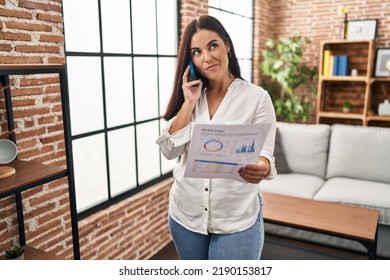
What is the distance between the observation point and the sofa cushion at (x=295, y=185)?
3.17 metres

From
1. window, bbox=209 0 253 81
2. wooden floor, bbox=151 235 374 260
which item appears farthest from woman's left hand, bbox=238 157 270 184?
window, bbox=209 0 253 81

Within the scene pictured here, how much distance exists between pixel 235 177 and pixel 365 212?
168 cm

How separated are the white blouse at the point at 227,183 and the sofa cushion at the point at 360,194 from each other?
1841 mm

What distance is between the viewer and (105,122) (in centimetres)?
254

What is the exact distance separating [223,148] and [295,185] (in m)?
2.25

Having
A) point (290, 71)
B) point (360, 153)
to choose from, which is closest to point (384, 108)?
point (290, 71)

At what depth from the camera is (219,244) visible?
1.36m

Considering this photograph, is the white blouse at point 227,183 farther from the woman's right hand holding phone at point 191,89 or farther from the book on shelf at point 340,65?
the book on shelf at point 340,65

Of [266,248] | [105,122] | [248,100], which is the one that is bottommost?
[266,248]

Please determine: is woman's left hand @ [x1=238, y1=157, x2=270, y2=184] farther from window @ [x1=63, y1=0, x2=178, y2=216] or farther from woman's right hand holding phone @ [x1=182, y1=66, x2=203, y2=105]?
window @ [x1=63, y1=0, x2=178, y2=216]

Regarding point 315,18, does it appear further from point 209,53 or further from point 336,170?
point 209,53

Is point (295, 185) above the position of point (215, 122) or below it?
below
